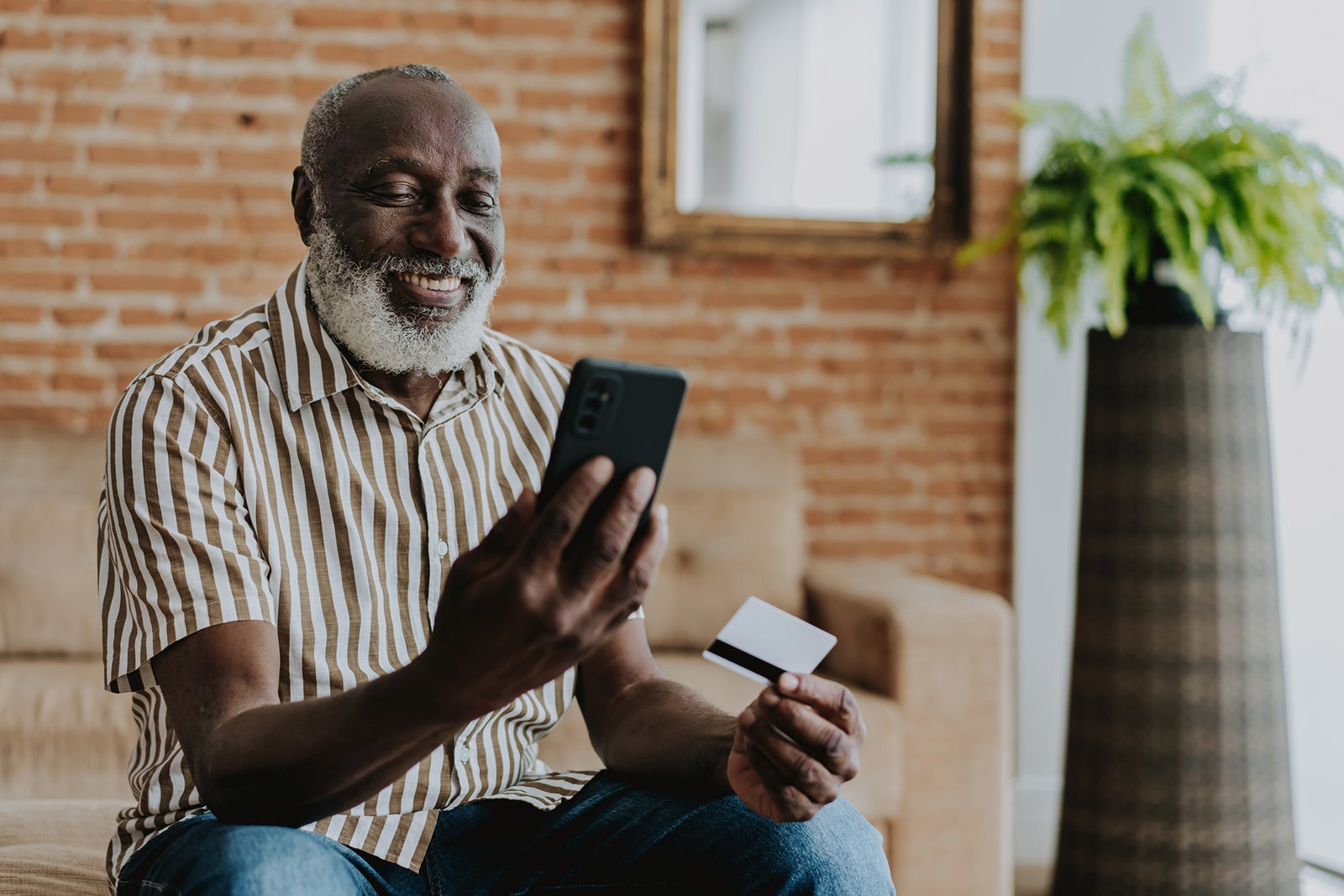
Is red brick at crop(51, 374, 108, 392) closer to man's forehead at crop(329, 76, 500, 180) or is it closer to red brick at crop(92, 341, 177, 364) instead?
red brick at crop(92, 341, 177, 364)

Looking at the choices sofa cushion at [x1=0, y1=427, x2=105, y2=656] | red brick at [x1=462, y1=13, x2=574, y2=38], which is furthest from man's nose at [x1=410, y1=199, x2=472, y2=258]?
red brick at [x1=462, y1=13, x2=574, y2=38]

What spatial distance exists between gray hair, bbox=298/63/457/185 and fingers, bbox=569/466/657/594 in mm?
682

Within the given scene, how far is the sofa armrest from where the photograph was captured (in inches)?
81.4

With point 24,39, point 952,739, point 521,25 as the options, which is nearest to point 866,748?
point 952,739

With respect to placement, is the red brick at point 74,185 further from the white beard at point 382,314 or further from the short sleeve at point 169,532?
the short sleeve at point 169,532

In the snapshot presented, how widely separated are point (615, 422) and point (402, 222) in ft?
1.85

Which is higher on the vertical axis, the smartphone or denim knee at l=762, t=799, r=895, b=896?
the smartphone

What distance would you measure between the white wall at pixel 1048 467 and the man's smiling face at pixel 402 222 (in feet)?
6.26

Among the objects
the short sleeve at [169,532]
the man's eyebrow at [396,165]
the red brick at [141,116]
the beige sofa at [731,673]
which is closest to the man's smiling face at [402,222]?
the man's eyebrow at [396,165]

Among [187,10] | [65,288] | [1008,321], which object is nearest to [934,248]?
[1008,321]

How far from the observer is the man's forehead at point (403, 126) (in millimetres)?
1235

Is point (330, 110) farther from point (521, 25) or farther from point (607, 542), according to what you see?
point (521, 25)

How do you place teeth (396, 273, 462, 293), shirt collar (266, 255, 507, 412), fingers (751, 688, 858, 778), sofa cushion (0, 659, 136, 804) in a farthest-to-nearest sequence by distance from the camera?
sofa cushion (0, 659, 136, 804), teeth (396, 273, 462, 293), shirt collar (266, 255, 507, 412), fingers (751, 688, 858, 778)

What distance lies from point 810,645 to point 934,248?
6.56 ft
